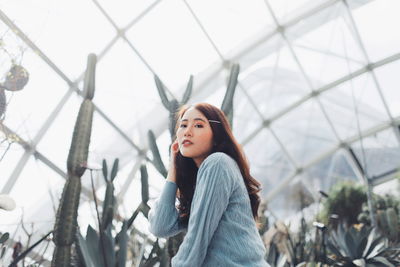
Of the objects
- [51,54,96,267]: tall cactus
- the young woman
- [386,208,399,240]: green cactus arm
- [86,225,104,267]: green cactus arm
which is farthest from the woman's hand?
[386,208,399,240]: green cactus arm

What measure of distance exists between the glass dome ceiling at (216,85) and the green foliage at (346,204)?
57.2 inches

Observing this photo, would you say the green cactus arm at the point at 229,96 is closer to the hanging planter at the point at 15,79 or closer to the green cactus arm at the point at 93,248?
the green cactus arm at the point at 93,248

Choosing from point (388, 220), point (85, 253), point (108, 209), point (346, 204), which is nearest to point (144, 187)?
point (108, 209)

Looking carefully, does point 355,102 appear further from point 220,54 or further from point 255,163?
point 220,54

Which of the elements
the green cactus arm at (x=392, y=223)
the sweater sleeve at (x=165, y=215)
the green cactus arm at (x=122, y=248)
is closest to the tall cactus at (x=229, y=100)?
the green cactus arm at (x=122, y=248)

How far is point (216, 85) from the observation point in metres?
11.1

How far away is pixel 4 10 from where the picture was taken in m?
6.41

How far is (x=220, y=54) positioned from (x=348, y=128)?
506 cm

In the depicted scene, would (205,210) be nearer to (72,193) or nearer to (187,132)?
(187,132)

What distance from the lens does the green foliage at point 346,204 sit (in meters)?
10.5

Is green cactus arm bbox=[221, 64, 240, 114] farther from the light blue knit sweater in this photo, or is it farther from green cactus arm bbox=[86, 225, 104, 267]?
the light blue knit sweater

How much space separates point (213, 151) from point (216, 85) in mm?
9510

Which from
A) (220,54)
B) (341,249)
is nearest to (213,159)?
(341,249)

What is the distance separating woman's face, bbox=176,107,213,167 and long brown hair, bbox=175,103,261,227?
3cm
